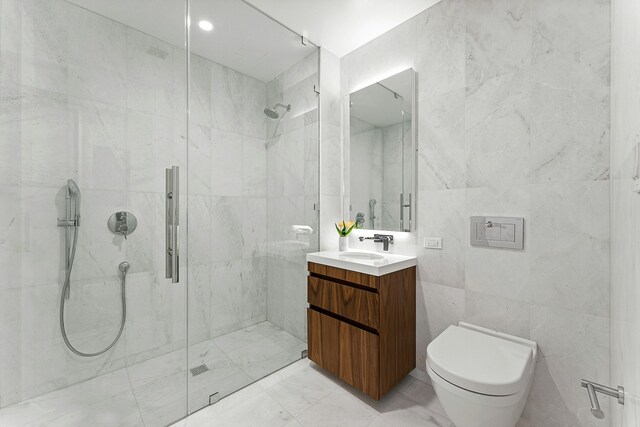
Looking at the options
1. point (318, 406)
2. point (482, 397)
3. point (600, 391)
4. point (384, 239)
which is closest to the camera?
point (600, 391)

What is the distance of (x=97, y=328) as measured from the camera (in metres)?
1.43

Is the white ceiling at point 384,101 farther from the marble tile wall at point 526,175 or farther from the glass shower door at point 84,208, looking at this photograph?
the glass shower door at point 84,208

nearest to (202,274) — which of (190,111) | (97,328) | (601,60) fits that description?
(97,328)

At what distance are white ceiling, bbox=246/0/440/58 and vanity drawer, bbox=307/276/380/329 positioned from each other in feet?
6.26

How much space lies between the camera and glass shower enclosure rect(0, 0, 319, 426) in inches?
53.2

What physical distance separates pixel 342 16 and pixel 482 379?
2325 millimetres

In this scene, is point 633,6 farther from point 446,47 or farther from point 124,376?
point 124,376

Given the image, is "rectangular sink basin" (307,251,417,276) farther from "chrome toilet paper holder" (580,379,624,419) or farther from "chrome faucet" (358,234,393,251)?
"chrome toilet paper holder" (580,379,624,419)

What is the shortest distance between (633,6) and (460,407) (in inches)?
55.3

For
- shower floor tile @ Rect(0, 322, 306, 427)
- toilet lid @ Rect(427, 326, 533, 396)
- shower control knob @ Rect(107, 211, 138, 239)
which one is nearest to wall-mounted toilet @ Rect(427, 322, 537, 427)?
toilet lid @ Rect(427, 326, 533, 396)

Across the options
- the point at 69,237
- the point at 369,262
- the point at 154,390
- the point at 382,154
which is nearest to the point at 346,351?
the point at 369,262

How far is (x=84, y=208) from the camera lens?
1.40 meters

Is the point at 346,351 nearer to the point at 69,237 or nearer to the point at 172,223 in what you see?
the point at 172,223

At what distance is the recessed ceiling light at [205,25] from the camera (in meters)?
1.61
